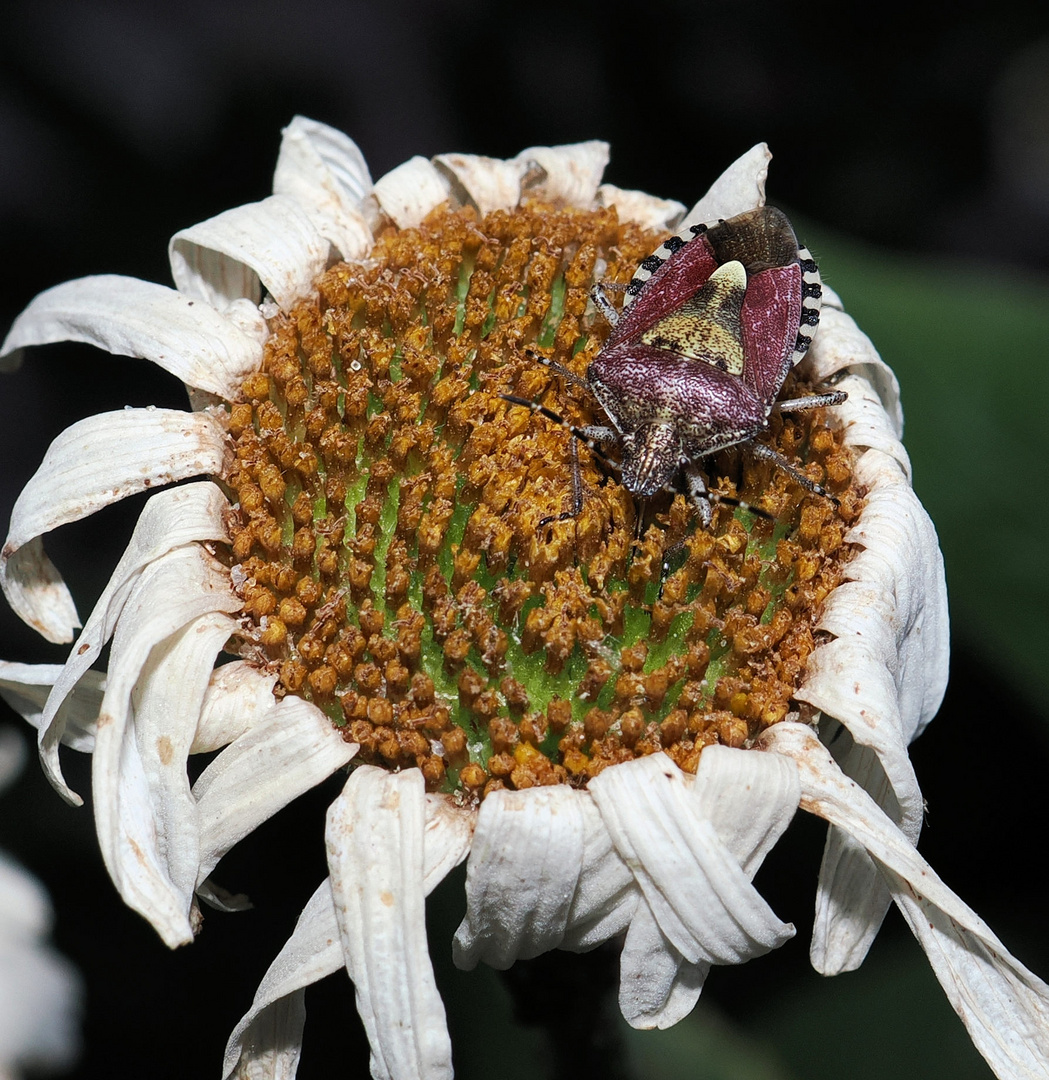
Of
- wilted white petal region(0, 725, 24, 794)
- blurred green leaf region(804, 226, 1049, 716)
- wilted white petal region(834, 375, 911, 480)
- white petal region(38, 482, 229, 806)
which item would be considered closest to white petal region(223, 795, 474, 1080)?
white petal region(38, 482, 229, 806)

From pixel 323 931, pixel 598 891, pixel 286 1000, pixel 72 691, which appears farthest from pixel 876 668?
pixel 72 691

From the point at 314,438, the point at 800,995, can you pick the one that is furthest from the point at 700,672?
the point at 800,995

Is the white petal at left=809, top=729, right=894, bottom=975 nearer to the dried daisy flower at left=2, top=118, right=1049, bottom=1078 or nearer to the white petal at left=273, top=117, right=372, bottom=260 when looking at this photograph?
the dried daisy flower at left=2, top=118, right=1049, bottom=1078

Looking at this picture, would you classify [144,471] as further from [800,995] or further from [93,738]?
[800,995]

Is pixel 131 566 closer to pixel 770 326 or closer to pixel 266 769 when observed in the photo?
pixel 266 769

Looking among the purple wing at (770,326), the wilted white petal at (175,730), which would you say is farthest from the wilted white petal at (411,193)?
the wilted white petal at (175,730)

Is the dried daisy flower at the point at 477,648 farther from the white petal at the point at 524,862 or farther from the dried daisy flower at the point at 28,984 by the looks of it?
the dried daisy flower at the point at 28,984
